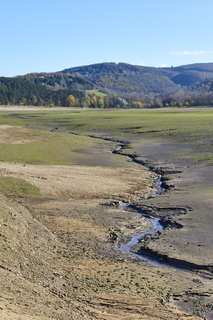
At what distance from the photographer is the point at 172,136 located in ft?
219

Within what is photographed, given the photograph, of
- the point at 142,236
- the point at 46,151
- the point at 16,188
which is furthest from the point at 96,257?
the point at 46,151

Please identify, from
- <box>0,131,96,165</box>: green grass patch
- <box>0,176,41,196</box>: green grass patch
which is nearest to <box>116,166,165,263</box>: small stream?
<box>0,176,41,196</box>: green grass patch

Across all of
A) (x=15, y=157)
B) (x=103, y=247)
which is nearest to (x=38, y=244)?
(x=103, y=247)

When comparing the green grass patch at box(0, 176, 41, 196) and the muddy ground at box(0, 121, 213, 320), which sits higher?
the green grass patch at box(0, 176, 41, 196)

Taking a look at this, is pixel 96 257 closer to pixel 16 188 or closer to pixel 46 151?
pixel 16 188

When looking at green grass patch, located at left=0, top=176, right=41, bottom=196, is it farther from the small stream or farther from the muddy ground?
the small stream

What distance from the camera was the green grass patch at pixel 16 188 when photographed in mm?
29312

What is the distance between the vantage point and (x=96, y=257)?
1867 cm

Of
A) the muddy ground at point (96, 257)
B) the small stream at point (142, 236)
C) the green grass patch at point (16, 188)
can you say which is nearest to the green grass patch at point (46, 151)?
the green grass patch at point (16, 188)

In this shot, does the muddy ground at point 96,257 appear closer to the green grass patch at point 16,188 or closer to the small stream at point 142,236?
the small stream at point 142,236

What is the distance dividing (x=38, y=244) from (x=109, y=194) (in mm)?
11539

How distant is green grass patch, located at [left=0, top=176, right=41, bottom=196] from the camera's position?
29312 millimetres

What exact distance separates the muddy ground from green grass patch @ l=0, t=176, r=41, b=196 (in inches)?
25.6

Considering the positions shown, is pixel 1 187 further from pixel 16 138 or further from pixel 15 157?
pixel 16 138
